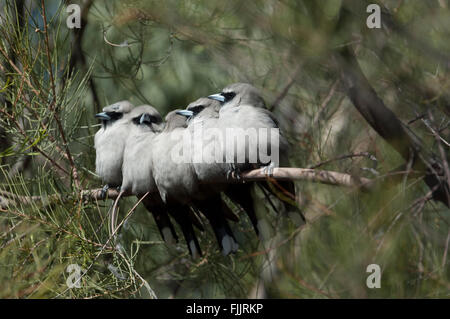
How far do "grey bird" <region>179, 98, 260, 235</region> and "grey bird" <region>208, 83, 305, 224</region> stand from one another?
7 centimetres

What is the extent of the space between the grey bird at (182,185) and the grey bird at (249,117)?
0.25 meters

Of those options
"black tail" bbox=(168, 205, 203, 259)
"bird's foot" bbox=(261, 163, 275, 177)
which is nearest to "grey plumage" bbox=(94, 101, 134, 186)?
"black tail" bbox=(168, 205, 203, 259)

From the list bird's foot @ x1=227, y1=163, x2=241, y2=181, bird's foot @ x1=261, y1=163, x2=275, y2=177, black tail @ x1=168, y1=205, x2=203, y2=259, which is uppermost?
bird's foot @ x1=261, y1=163, x2=275, y2=177

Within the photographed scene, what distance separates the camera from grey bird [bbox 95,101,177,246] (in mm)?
3215

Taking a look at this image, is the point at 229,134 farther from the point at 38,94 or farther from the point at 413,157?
the point at 413,157

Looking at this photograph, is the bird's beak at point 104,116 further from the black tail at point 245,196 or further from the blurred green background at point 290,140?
the black tail at point 245,196

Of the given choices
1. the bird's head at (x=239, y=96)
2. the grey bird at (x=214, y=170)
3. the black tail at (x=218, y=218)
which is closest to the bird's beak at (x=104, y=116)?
the grey bird at (x=214, y=170)

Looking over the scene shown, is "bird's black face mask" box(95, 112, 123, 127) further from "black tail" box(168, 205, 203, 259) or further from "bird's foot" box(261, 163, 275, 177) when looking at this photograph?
"bird's foot" box(261, 163, 275, 177)

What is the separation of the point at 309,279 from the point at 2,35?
5.86 ft

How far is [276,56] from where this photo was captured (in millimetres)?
2529

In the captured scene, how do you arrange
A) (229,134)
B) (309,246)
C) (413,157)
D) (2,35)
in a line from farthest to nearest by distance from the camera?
(229,134), (2,35), (413,157), (309,246)
